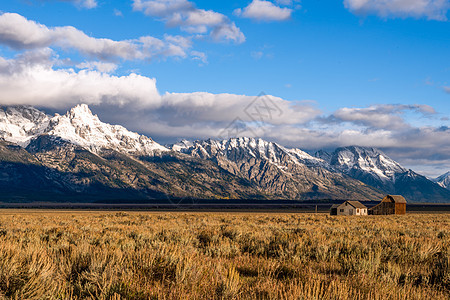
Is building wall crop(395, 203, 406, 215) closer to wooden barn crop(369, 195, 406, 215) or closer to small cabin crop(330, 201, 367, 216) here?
wooden barn crop(369, 195, 406, 215)

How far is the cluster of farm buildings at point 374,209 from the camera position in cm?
7294

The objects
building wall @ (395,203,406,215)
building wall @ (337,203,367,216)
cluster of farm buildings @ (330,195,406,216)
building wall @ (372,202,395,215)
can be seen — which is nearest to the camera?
building wall @ (337,203,367,216)

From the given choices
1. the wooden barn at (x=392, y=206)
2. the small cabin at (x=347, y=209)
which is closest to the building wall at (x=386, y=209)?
the wooden barn at (x=392, y=206)

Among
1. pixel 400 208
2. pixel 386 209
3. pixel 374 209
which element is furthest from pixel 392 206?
pixel 374 209

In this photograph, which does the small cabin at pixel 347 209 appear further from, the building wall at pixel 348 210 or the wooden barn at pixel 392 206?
the wooden barn at pixel 392 206

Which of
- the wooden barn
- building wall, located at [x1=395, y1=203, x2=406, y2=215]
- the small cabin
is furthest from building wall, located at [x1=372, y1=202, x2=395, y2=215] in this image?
the small cabin

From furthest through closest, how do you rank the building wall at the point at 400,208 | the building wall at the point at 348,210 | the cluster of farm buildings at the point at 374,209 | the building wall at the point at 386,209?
the building wall at the point at 386,209 < the building wall at the point at 400,208 < the cluster of farm buildings at the point at 374,209 < the building wall at the point at 348,210

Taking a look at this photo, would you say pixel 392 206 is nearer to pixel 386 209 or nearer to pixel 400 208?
pixel 386 209

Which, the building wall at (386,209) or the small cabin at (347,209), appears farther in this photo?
the building wall at (386,209)

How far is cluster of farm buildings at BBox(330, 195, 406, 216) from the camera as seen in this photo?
239 feet

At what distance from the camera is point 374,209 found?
261 feet

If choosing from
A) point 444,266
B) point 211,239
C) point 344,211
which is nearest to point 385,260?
point 444,266

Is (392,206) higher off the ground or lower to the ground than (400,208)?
higher

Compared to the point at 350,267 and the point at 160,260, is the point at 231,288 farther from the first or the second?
the point at 350,267
